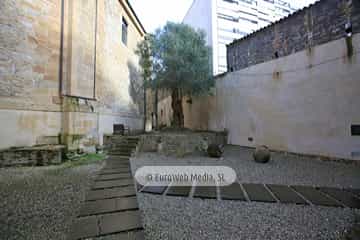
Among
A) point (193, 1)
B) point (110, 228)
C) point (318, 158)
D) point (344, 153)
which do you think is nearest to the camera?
point (110, 228)

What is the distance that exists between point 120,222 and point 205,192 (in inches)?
51.9

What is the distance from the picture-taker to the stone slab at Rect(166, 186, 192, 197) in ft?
8.18

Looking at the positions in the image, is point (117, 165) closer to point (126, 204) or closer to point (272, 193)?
point (126, 204)

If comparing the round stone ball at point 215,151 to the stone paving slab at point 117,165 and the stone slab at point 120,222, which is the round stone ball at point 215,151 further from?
the stone slab at point 120,222

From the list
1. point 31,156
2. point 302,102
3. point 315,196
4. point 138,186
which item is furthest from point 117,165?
point 302,102

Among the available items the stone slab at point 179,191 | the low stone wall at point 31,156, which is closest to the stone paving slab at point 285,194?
the stone slab at point 179,191

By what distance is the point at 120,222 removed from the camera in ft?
5.79

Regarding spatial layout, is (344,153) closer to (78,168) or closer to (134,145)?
(134,145)

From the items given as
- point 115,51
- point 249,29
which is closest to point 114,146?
point 115,51

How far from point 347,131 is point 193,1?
15.8 m

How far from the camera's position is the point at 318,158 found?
15.1 ft

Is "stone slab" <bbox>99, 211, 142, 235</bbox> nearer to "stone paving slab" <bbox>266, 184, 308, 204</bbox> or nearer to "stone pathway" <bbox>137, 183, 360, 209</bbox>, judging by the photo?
"stone pathway" <bbox>137, 183, 360, 209</bbox>

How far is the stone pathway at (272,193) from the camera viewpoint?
2273 millimetres

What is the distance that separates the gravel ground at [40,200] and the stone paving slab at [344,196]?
3.52m
